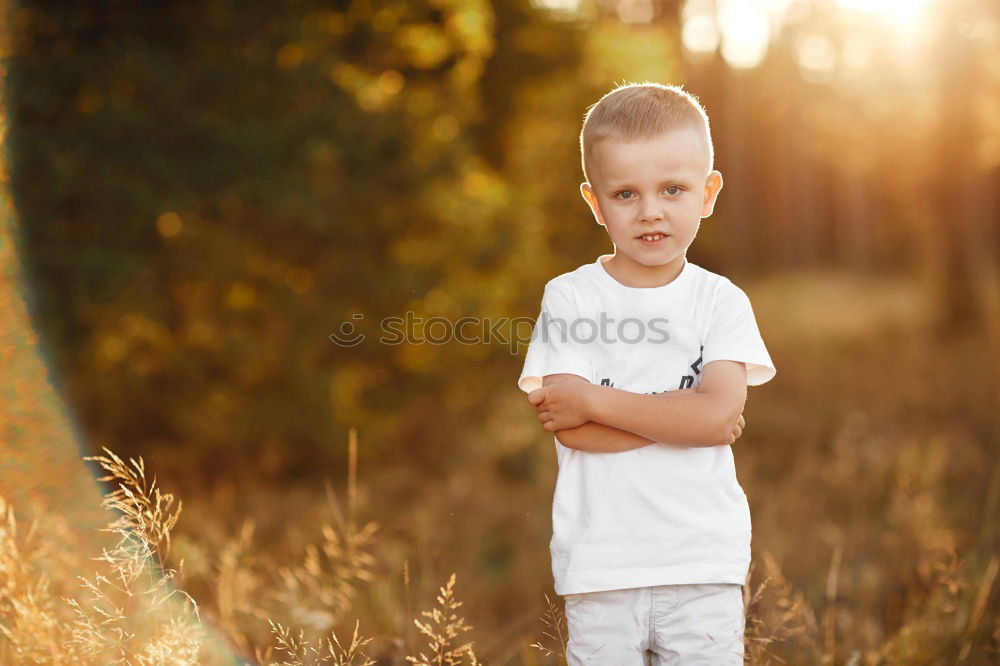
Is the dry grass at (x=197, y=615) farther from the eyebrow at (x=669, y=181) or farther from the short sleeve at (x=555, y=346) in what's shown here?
the eyebrow at (x=669, y=181)

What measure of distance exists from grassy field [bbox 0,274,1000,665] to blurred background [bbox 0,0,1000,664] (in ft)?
0.15

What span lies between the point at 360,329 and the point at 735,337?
5.82m

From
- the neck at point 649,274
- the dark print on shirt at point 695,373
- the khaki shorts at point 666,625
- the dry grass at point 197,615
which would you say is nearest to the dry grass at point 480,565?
the dry grass at point 197,615

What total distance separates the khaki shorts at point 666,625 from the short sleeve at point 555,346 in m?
0.50

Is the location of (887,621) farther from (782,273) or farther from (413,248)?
(782,273)

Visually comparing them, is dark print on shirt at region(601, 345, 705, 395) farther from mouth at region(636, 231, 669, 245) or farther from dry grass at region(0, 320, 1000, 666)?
dry grass at region(0, 320, 1000, 666)

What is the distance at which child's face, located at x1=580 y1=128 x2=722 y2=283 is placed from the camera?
202 centimetres

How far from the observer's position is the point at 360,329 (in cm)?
765

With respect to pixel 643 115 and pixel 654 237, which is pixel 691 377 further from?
pixel 643 115

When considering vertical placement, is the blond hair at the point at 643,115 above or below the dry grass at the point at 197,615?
above

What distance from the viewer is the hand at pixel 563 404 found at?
2008mm

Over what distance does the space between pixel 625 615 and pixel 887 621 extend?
2.38 m

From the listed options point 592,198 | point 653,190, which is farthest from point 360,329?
point 653,190

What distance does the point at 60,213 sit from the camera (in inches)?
250
